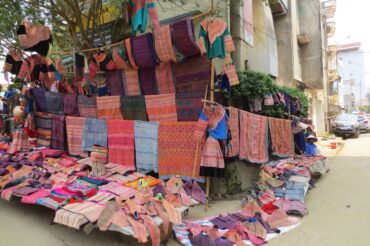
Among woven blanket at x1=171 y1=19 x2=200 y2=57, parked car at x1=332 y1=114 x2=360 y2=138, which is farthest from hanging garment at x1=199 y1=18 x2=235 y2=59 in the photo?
parked car at x1=332 y1=114 x2=360 y2=138

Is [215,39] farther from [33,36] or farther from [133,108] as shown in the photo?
[33,36]

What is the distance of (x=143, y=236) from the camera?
12.1ft

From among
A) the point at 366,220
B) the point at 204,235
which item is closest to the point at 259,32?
the point at 366,220

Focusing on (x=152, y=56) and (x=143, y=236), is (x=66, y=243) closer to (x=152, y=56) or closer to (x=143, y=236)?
(x=143, y=236)

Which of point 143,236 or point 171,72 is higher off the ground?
point 171,72

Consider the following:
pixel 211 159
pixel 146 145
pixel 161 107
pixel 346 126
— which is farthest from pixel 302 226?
pixel 346 126

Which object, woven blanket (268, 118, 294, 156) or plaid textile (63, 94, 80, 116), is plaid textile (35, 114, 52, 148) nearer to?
plaid textile (63, 94, 80, 116)

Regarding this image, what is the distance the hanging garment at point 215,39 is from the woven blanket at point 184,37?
0.17 meters

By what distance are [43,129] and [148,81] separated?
133 inches

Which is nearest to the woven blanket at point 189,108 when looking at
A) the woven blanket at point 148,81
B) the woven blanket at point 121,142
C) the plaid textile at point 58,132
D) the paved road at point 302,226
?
the woven blanket at point 148,81

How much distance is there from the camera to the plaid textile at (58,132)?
736cm

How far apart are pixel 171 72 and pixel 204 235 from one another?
326cm

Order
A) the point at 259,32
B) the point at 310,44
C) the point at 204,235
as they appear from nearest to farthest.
Answer: the point at 204,235
the point at 259,32
the point at 310,44

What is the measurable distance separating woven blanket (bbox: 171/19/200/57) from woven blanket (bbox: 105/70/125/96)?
70.5 inches
